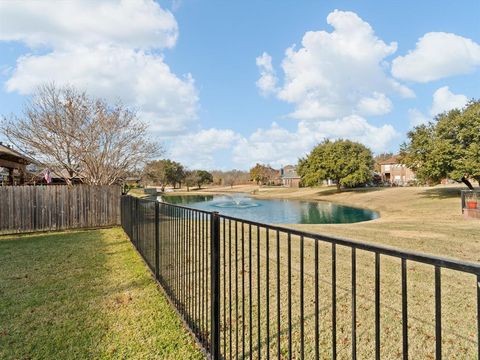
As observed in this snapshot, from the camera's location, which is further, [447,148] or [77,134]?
[447,148]

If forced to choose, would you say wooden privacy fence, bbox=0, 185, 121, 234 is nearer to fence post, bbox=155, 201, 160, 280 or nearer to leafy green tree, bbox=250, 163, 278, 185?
fence post, bbox=155, 201, 160, 280

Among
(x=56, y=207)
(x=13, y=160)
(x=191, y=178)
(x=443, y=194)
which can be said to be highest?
(x=13, y=160)

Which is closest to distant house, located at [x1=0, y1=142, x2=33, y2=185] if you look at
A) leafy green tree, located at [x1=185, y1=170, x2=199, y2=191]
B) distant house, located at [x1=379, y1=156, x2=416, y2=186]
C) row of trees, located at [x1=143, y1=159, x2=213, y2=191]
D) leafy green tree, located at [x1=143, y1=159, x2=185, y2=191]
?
row of trees, located at [x1=143, y1=159, x2=213, y2=191]

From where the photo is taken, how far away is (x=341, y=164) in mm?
33750

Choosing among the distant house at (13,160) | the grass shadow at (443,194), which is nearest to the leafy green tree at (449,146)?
the grass shadow at (443,194)

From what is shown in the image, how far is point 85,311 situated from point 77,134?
9638mm

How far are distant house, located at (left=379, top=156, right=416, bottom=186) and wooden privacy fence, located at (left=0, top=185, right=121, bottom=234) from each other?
153 ft

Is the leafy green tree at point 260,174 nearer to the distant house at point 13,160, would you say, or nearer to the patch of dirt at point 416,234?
the distant house at point 13,160

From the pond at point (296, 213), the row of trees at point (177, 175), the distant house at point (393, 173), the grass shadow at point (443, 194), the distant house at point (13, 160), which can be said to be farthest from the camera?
the row of trees at point (177, 175)

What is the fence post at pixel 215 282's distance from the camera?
7.71ft

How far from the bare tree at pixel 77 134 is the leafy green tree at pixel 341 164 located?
25709 millimetres

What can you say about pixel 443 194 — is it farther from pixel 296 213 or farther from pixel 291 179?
pixel 291 179

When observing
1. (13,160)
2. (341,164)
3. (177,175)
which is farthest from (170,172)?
(13,160)

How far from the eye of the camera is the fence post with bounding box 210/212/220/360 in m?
2.35
